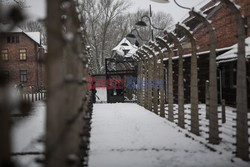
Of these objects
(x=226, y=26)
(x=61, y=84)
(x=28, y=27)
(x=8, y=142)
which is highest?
(x=28, y=27)

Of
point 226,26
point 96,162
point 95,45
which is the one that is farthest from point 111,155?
point 95,45

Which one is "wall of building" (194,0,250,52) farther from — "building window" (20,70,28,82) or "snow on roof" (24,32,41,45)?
"building window" (20,70,28,82)

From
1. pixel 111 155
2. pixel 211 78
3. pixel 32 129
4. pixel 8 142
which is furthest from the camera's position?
pixel 32 129

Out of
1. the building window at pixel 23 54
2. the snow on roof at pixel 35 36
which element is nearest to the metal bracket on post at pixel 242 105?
the snow on roof at pixel 35 36

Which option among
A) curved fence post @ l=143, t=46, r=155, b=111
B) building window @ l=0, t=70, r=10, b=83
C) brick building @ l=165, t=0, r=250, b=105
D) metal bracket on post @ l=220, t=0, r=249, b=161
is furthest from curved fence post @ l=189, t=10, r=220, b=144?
brick building @ l=165, t=0, r=250, b=105

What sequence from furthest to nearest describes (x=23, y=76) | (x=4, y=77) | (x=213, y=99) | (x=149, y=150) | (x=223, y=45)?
(x=23, y=76) → (x=223, y=45) → (x=213, y=99) → (x=149, y=150) → (x=4, y=77)

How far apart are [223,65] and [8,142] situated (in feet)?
51.9

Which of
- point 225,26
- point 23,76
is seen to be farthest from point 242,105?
point 23,76

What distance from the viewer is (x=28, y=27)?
193 feet

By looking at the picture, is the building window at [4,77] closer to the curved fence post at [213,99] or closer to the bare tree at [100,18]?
the curved fence post at [213,99]

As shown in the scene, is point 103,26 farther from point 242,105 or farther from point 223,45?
point 242,105

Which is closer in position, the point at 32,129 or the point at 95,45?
the point at 32,129

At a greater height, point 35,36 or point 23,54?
point 35,36

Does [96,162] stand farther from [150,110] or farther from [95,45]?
[95,45]
